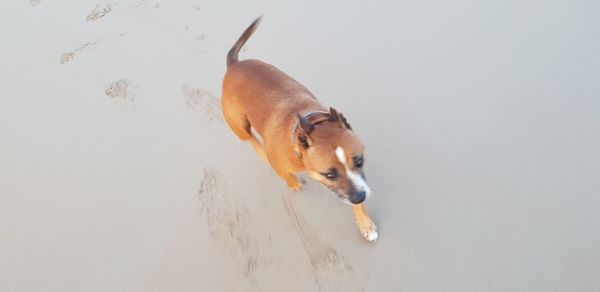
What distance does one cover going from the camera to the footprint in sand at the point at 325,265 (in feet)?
8.87

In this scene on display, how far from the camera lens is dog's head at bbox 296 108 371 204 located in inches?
91.1

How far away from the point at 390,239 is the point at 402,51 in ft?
6.83

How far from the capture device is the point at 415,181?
3.08m

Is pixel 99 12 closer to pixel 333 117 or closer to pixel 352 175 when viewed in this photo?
pixel 333 117

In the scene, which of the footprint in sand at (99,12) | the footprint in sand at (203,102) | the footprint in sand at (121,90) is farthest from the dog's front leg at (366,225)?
the footprint in sand at (99,12)

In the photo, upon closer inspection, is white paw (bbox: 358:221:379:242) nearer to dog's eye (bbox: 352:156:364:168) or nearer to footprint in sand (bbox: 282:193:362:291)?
footprint in sand (bbox: 282:193:362:291)

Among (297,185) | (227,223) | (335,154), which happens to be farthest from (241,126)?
(335,154)

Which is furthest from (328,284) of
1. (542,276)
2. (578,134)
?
(578,134)

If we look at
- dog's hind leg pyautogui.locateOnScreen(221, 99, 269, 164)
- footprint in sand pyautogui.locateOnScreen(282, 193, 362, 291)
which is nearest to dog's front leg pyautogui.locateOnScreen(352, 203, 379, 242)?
footprint in sand pyautogui.locateOnScreen(282, 193, 362, 291)

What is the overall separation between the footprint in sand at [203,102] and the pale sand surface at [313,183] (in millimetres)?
30

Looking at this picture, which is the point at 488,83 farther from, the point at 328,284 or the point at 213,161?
the point at 213,161

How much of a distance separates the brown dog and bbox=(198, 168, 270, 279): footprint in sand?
463 mm

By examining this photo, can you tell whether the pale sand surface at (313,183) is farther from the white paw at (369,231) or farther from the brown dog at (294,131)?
the brown dog at (294,131)

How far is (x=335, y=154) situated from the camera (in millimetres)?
2309
